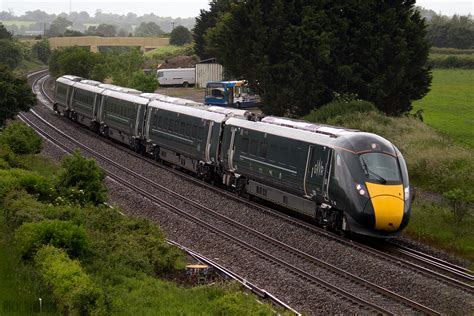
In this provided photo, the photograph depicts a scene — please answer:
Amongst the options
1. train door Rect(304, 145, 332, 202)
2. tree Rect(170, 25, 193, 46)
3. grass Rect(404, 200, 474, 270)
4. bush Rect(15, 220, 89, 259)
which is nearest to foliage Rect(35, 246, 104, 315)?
bush Rect(15, 220, 89, 259)

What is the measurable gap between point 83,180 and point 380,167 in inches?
418

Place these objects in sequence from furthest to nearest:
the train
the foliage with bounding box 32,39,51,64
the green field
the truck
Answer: the foliage with bounding box 32,39,51,64 → the truck → the green field → the train

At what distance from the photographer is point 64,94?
58062 mm

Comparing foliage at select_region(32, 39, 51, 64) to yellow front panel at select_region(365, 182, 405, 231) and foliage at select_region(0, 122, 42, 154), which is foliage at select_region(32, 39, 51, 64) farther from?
yellow front panel at select_region(365, 182, 405, 231)

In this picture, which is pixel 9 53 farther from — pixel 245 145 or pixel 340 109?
pixel 245 145

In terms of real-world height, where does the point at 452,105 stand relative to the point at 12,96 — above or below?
above

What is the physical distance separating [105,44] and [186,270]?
14617cm

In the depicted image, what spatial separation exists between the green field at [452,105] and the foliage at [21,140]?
2672 cm

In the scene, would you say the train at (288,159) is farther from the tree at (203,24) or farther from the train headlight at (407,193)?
the tree at (203,24)

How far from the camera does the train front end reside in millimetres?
21938

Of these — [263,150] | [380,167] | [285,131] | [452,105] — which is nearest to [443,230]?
[380,167]

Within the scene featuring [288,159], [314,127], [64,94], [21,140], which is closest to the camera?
[314,127]

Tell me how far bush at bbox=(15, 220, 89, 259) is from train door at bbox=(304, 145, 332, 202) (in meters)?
9.16

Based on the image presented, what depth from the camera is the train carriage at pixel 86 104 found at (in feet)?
163
